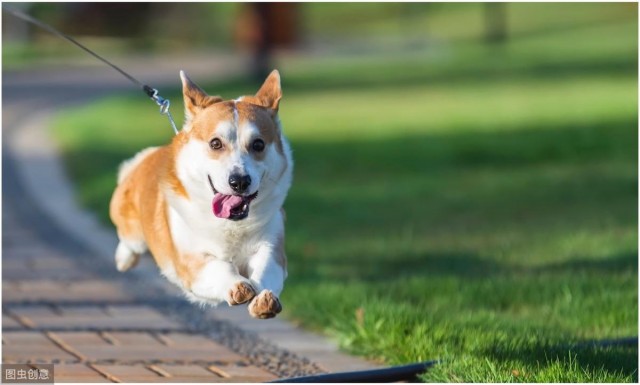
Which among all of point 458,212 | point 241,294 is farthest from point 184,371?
point 458,212

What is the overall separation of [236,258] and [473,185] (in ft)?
26.5

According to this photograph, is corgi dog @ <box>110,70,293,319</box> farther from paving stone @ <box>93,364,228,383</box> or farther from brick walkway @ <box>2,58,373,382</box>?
brick walkway @ <box>2,58,373,382</box>

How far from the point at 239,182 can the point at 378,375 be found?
1.70m

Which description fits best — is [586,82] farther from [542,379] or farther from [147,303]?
[542,379]

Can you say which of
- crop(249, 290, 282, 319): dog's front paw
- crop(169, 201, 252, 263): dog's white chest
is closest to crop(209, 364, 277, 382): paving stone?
crop(169, 201, 252, 263): dog's white chest

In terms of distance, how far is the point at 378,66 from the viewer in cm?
3180

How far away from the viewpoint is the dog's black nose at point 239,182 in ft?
13.7

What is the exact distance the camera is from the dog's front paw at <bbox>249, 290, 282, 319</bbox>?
419 cm

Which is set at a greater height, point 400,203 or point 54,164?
point 54,164

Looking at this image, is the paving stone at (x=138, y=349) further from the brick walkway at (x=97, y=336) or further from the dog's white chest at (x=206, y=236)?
the dog's white chest at (x=206, y=236)

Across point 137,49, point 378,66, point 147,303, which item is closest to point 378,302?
point 147,303

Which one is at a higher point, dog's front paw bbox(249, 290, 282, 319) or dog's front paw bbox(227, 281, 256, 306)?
dog's front paw bbox(227, 281, 256, 306)

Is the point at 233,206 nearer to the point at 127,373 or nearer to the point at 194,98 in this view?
the point at 194,98

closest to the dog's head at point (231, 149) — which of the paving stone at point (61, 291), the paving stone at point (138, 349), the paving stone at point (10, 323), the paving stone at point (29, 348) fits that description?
the paving stone at point (138, 349)
